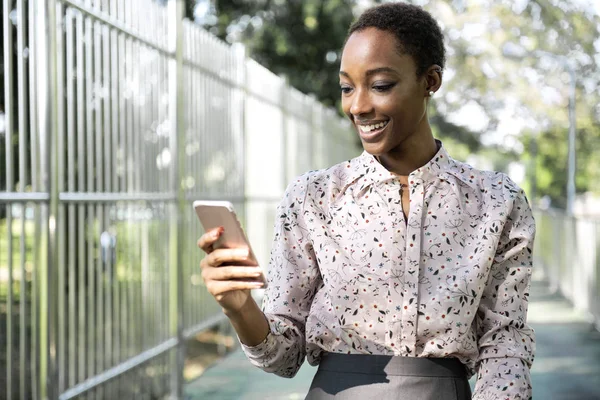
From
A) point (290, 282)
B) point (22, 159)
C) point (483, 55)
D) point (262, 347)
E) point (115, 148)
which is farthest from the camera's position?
point (483, 55)

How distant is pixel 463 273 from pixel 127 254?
14.0 feet

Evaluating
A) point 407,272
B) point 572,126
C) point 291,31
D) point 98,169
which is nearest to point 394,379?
point 407,272

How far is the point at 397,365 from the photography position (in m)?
2.41

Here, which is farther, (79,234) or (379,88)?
(79,234)

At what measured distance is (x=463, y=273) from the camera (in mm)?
2424

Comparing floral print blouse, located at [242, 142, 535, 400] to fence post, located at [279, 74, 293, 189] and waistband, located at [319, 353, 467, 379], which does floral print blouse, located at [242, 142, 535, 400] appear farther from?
fence post, located at [279, 74, 293, 189]

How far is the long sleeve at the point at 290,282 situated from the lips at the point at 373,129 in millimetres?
236

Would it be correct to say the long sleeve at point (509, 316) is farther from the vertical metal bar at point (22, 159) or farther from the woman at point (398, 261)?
the vertical metal bar at point (22, 159)

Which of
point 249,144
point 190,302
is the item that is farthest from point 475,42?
point 190,302

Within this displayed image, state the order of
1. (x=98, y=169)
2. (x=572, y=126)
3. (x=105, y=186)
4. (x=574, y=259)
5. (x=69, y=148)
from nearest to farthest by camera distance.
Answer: (x=69, y=148) → (x=98, y=169) → (x=105, y=186) → (x=574, y=259) → (x=572, y=126)

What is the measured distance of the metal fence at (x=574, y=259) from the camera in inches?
494

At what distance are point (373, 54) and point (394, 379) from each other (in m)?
0.76

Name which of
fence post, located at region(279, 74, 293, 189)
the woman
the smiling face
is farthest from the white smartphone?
fence post, located at region(279, 74, 293, 189)

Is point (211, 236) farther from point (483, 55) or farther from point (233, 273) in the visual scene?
point (483, 55)
